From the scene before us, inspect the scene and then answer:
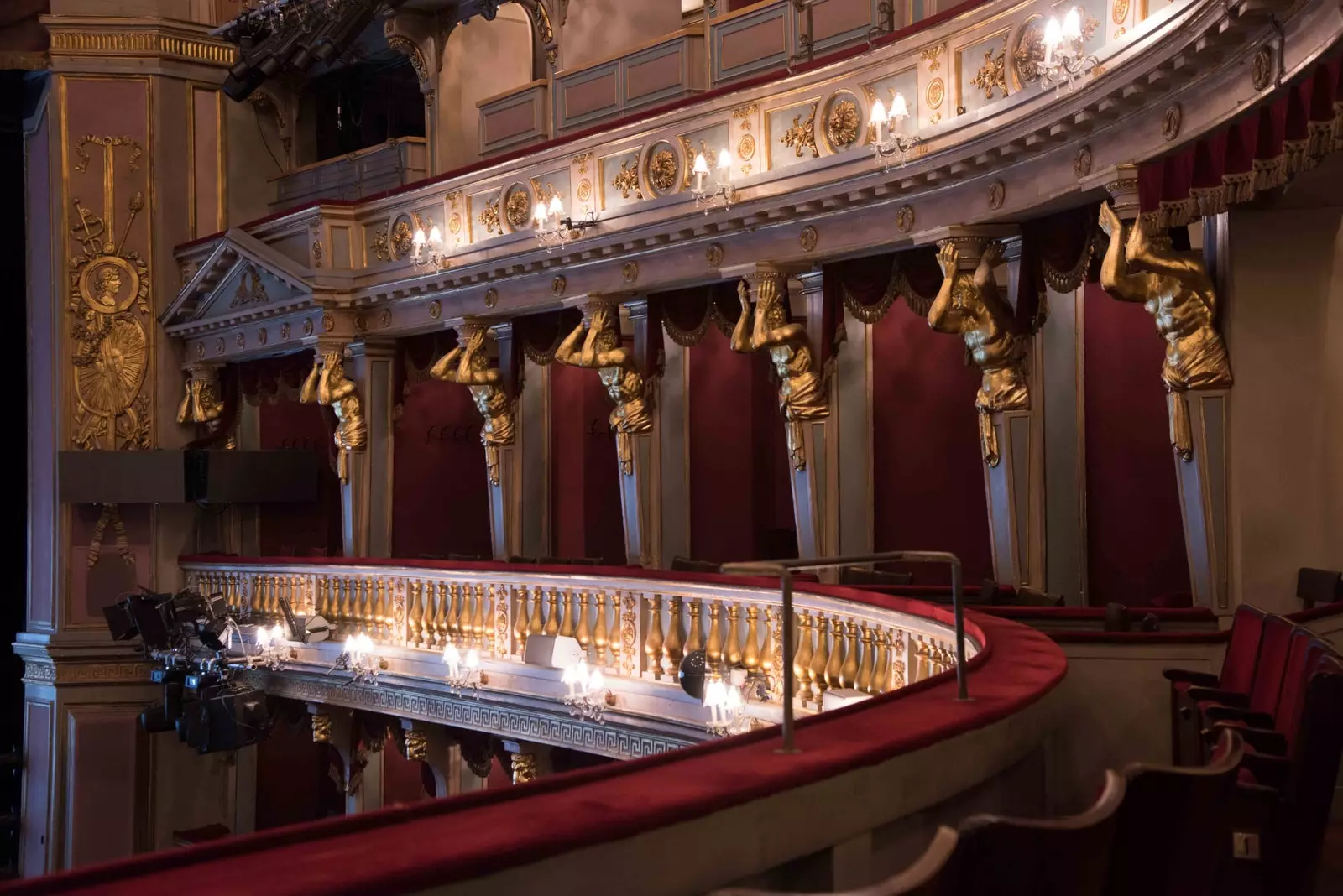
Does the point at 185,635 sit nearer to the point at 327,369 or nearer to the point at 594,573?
the point at 327,369

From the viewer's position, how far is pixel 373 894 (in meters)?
1.93

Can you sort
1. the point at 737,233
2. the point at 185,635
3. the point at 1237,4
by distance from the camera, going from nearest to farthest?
the point at 1237,4, the point at 737,233, the point at 185,635

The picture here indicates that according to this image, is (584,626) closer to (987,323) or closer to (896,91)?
(987,323)

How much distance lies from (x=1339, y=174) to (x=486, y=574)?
682cm

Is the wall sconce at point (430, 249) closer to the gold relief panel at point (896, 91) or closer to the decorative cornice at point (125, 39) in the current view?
the gold relief panel at point (896, 91)

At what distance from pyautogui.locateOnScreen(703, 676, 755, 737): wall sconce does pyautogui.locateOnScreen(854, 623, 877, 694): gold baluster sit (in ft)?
4.70

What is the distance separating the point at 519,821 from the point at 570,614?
27.3 ft

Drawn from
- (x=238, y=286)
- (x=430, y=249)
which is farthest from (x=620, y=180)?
(x=238, y=286)

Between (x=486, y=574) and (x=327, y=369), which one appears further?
(x=327, y=369)

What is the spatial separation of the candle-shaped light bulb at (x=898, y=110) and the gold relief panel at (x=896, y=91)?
0.05m

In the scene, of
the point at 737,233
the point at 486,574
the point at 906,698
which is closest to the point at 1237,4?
the point at 906,698

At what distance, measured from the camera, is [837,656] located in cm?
761

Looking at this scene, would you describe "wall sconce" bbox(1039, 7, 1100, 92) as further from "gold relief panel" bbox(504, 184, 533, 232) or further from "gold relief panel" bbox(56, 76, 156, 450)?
"gold relief panel" bbox(56, 76, 156, 450)

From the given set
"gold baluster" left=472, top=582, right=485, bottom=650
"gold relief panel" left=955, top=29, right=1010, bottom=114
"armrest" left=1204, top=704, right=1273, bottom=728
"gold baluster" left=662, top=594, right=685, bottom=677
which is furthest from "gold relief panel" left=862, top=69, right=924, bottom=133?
"armrest" left=1204, top=704, right=1273, bottom=728
